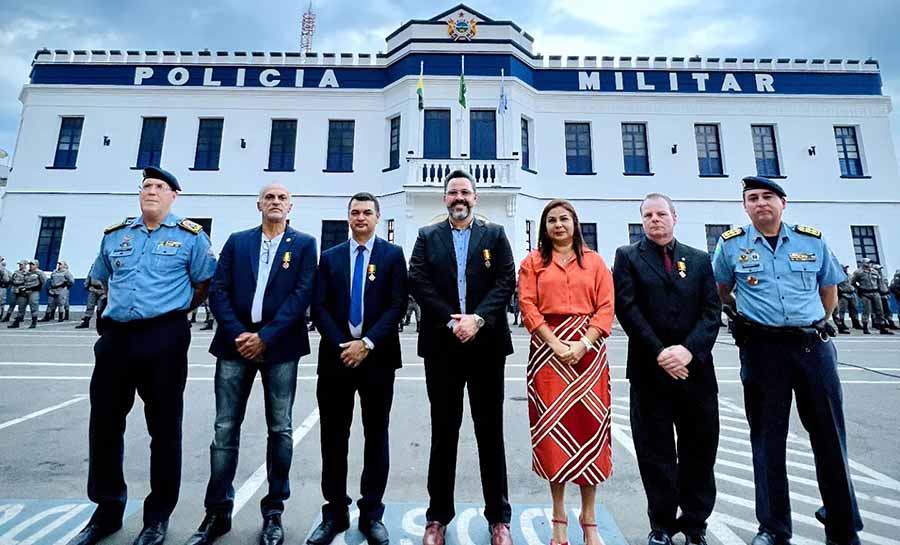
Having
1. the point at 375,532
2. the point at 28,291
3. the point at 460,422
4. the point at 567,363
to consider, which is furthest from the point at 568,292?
the point at 28,291

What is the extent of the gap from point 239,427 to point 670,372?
285 cm

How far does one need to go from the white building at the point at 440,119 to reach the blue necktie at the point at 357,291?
48.3 feet

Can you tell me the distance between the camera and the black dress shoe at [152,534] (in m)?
2.50

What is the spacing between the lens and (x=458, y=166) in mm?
16047

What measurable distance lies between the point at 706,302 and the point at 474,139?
15.4m

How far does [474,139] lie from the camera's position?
17141mm

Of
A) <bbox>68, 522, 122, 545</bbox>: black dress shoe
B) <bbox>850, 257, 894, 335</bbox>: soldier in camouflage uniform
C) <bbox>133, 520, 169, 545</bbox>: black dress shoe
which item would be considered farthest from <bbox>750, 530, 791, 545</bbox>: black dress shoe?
<bbox>850, 257, 894, 335</bbox>: soldier in camouflage uniform

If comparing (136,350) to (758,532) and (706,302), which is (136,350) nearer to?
(706,302)

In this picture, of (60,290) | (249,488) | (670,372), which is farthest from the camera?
(60,290)

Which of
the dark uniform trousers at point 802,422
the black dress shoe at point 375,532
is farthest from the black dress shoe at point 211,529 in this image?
the dark uniform trousers at point 802,422

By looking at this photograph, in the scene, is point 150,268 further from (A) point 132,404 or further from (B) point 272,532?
(B) point 272,532

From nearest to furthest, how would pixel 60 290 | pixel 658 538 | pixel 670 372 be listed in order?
pixel 658 538, pixel 670 372, pixel 60 290

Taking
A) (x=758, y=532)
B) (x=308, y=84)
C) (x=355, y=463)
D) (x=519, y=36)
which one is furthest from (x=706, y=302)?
(x=308, y=84)

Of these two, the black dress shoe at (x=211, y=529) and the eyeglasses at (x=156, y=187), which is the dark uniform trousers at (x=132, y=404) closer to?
the black dress shoe at (x=211, y=529)
